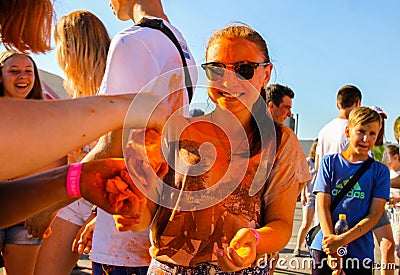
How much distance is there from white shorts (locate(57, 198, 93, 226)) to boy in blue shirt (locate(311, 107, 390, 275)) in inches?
62.9

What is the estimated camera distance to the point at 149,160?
147 cm

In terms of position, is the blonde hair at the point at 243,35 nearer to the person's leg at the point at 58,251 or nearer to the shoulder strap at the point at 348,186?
the person's leg at the point at 58,251

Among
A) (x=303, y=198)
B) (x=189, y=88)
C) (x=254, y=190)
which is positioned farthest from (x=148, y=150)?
(x=303, y=198)

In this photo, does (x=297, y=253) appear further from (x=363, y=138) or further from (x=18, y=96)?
(x=18, y=96)

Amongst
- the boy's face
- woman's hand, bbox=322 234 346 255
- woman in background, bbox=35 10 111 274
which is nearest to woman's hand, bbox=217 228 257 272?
woman in background, bbox=35 10 111 274

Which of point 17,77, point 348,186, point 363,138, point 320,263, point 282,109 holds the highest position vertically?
point 282,109

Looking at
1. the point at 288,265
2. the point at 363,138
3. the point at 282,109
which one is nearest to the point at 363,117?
the point at 363,138

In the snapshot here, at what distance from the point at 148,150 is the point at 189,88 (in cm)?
84

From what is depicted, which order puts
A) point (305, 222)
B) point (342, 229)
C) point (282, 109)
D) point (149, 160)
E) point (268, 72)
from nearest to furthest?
point (149, 160)
point (268, 72)
point (342, 229)
point (282, 109)
point (305, 222)

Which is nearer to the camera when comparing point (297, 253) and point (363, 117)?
point (363, 117)

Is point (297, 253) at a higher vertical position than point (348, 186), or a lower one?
lower

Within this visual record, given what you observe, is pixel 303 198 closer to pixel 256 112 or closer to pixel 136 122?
pixel 256 112

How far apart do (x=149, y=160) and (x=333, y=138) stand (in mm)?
3739

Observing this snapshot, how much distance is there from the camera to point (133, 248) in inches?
86.0
